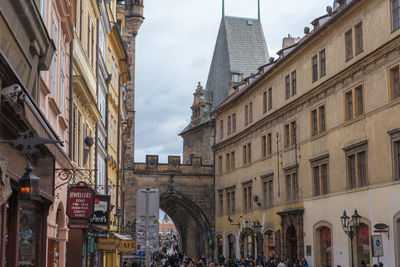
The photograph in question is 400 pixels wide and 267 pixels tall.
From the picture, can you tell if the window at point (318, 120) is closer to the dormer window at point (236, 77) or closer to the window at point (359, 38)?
the window at point (359, 38)

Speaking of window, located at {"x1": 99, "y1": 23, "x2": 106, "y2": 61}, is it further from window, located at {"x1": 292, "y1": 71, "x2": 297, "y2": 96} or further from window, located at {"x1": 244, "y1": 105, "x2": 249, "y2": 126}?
window, located at {"x1": 244, "y1": 105, "x2": 249, "y2": 126}

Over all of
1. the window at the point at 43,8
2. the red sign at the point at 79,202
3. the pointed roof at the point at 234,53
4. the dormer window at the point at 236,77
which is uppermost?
the pointed roof at the point at 234,53

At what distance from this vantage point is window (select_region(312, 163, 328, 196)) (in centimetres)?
3468

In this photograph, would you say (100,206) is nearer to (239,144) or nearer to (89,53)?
(89,53)

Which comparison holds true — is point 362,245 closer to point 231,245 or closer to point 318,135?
point 318,135

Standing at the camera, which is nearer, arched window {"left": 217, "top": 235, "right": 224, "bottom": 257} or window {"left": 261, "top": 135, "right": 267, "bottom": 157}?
window {"left": 261, "top": 135, "right": 267, "bottom": 157}

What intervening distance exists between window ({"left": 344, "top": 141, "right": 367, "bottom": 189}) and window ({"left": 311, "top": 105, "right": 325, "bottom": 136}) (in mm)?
3609

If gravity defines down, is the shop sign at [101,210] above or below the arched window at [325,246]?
above

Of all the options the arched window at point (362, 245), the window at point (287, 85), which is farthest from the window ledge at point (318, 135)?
the arched window at point (362, 245)

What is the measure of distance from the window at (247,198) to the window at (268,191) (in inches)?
128

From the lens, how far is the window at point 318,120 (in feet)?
115

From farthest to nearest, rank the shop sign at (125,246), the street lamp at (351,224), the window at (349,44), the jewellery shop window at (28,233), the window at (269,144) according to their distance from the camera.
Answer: the window at (269,144) → the window at (349,44) → the street lamp at (351,224) → the shop sign at (125,246) → the jewellery shop window at (28,233)

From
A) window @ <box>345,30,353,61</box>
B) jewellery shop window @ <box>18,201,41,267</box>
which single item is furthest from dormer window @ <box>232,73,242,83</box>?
jewellery shop window @ <box>18,201,41,267</box>

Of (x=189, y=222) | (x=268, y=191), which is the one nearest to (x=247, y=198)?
(x=268, y=191)
